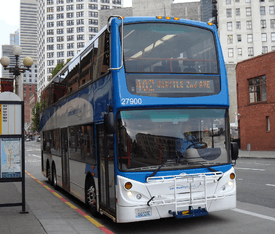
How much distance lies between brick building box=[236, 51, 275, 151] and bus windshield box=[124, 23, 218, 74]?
29.3m

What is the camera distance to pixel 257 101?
3816 cm

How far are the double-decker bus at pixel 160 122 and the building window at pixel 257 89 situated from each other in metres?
30.4

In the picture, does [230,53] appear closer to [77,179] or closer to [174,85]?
[77,179]

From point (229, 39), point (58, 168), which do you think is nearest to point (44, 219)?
point (58, 168)

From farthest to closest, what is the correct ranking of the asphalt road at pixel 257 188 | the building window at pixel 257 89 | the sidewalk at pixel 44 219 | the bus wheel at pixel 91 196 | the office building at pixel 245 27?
the office building at pixel 245 27
the building window at pixel 257 89
the asphalt road at pixel 257 188
the bus wheel at pixel 91 196
the sidewalk at pixel 44 219

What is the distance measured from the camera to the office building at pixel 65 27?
427ft

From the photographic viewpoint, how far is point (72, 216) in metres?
9.30

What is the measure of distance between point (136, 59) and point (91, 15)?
130 meters

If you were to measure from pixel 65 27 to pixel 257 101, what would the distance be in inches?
4144

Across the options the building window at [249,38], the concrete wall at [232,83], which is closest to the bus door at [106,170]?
the concrete wall at [232,83]

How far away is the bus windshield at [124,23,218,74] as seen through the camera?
25.1 feet

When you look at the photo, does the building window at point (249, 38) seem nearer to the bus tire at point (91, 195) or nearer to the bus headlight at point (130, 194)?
the bus tire at point (91, 195)

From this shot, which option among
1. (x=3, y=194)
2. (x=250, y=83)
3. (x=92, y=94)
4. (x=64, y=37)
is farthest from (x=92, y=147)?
(x=64, y=37)

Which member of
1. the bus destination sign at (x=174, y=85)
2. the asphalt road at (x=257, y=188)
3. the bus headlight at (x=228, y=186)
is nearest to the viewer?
the bus destination sign at (x=174, y=85)
